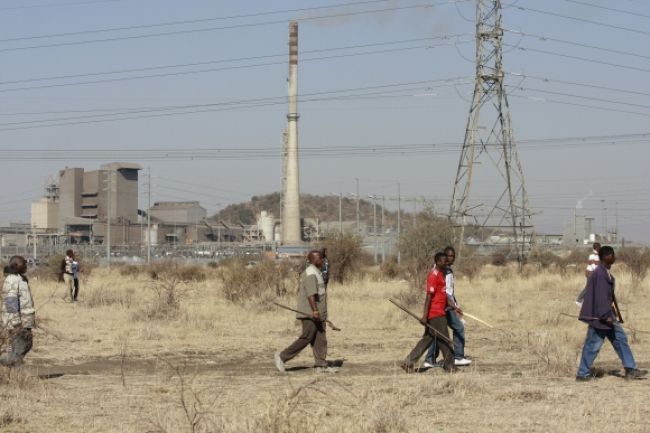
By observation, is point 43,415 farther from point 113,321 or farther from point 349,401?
point 113,321

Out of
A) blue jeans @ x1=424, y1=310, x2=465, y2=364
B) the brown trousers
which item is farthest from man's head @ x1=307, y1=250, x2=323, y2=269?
blue jeans @ x1=424, y1=310, x2=465, y2=364

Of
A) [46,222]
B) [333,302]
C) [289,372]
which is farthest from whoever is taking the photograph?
[46,222]

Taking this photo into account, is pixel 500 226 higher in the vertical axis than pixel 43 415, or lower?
higher

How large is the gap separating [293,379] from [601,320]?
13.5 feet

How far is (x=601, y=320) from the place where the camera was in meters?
11.9

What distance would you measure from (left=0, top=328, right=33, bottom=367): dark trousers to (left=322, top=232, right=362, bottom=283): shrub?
27.1 m

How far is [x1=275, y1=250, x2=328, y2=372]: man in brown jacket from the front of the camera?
1327 centimetres

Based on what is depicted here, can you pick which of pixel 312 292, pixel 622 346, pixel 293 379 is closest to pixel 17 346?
pixel 293 379

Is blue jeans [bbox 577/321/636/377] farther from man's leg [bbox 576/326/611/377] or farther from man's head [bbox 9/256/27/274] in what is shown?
man's head [bbox 9/256/27/274]

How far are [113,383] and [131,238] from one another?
118 m

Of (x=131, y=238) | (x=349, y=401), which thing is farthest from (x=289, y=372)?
(x=131, y=238)

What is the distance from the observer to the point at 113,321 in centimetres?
2216

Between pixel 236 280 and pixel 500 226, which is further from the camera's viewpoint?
pixel 500 226

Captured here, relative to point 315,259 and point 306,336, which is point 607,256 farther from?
point 306,336
